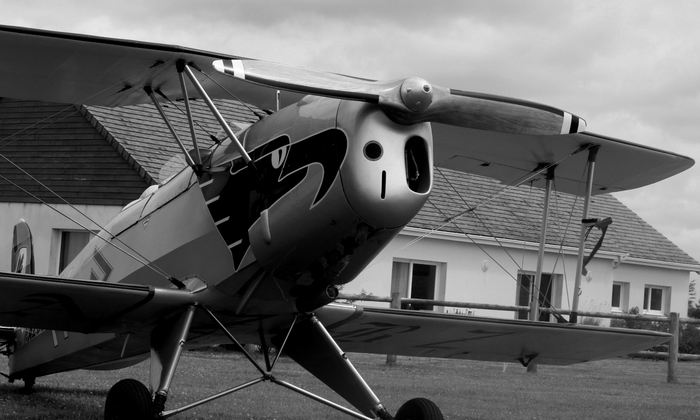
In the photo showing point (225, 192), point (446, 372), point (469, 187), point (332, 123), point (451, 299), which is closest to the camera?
point (332, 123)

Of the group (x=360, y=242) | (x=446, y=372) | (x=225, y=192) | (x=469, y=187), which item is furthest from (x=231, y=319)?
(x=469, y=187)

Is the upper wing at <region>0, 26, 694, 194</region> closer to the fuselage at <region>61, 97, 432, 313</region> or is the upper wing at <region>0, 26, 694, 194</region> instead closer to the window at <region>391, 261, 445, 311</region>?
the fuselage at <region>61, 97, 432, 313</region>

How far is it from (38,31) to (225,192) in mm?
1845

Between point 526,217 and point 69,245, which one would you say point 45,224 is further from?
point 526,217

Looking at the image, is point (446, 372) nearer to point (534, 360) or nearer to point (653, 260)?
point (534, 360)

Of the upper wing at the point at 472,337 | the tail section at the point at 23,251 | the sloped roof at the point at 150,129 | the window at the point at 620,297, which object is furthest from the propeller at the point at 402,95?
the window at the point at 620,297

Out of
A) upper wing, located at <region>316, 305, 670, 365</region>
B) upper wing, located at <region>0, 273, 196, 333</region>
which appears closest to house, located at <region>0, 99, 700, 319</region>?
upper wing, located at <region>316, 305, 670, 365</region>

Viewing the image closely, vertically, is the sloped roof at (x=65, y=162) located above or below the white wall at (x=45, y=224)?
above

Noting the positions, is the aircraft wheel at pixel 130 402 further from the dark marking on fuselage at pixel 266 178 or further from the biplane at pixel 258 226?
the dark marking on fuselage at pixel 266 178

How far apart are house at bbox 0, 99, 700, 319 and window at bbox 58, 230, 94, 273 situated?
1.1 inches

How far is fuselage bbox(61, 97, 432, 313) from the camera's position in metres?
5.29

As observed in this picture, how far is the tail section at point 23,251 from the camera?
977cm

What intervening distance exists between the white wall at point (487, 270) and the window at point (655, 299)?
1.16 metres

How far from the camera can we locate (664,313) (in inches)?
1118
